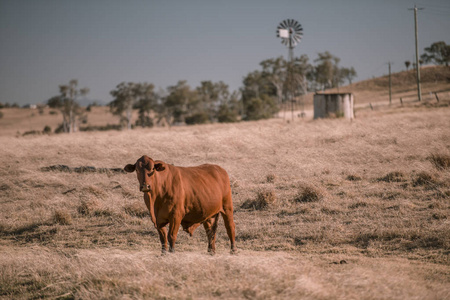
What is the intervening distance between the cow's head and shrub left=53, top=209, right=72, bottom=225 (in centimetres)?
496

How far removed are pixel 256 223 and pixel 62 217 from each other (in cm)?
482

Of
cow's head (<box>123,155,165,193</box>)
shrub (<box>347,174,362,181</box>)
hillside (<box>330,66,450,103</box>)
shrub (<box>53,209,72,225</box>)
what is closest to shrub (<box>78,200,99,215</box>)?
shrub (<box>53,209,72,225</box>)

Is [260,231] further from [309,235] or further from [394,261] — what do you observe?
[394,261]

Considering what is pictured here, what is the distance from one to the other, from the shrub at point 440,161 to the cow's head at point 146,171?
988 centimetres

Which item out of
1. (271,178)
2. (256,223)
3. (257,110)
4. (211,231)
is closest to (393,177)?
(271,178)

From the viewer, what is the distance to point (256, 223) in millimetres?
9500

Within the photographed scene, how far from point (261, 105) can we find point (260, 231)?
172 feet

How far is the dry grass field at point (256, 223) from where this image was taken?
208 inches

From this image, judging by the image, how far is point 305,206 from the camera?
34.1ft

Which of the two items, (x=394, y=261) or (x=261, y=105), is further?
(x=261, y=105)

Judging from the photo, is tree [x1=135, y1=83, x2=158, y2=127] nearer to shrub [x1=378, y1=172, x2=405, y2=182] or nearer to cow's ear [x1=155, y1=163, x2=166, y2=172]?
shrub [x1=378, y1=172, x2=405, y2=182]

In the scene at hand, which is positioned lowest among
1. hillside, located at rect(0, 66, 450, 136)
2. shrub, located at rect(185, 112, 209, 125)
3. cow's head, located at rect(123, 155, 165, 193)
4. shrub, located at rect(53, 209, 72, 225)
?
shrub, located at rect(53, 209, 72, 225)

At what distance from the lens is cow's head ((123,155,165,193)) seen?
5930 mm

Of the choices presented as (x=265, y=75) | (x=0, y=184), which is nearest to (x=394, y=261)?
(x=0, y=184)
